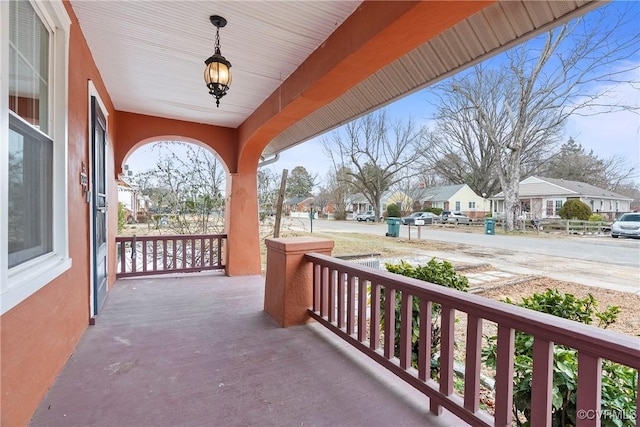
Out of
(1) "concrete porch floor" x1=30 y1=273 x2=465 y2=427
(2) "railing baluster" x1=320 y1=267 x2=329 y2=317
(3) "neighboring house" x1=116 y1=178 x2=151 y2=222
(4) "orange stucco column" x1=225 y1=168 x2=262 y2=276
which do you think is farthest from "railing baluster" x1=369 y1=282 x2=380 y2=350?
(3) "neighboring house" x1=116 y1=178 x2=151 y2=222

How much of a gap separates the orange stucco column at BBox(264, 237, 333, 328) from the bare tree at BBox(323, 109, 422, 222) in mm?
20719

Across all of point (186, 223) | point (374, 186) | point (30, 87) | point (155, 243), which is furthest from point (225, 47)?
point (374, 186)

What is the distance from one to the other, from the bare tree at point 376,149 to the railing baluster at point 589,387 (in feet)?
73.9

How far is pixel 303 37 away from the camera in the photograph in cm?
252

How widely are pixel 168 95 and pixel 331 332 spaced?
3.45m

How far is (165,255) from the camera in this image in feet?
16.9

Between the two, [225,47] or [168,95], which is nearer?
[225,47]

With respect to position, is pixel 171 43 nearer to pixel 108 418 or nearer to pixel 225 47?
pixel 225 47

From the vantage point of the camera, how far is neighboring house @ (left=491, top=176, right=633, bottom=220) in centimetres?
2254

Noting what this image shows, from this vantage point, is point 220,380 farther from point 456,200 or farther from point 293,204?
point 456,200

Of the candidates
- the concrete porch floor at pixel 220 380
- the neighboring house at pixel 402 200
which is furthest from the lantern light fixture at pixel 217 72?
the neighboring house at pixel 402 200

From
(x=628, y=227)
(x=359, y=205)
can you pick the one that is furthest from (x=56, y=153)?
(x=359, y=205)

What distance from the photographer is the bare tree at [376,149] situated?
76.4 feet

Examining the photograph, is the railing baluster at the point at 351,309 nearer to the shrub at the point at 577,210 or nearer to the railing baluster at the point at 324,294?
the railing baluster at the point at 324,294
